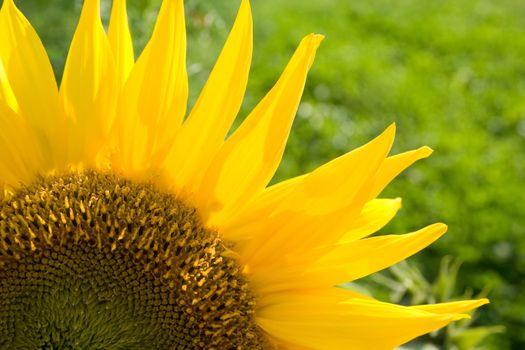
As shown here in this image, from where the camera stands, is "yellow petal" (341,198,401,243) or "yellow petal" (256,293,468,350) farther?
"yellow petal" (341,198,401,243)

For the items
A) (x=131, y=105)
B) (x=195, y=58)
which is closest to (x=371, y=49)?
(x=195, y=58)

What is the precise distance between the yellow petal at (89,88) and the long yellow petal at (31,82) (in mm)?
24

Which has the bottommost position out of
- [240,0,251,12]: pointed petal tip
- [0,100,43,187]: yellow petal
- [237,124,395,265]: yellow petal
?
[237,124,395,265]: yellow petal

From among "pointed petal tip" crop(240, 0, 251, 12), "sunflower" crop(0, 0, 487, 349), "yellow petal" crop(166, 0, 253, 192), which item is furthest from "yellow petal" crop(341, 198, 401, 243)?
"pointed petal tip" crop(240, 0, 251, 12)

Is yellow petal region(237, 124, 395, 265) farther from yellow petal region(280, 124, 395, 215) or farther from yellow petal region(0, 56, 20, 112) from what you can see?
yellow petal region(0, 56, 20, 112)

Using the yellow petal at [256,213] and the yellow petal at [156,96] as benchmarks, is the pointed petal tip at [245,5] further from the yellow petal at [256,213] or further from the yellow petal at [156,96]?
the yellow petal at [256,213]

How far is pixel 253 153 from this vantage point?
1.43m

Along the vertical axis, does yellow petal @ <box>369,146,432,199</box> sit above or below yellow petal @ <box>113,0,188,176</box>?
below

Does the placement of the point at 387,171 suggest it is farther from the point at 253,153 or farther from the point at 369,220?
the point at 253,153

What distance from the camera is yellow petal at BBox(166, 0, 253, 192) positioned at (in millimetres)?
1404

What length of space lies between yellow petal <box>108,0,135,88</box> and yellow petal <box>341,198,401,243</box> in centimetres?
45

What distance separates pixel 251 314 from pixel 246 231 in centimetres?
14

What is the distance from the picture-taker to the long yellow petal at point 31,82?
4.79 feet

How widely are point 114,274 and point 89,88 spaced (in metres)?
0.31
